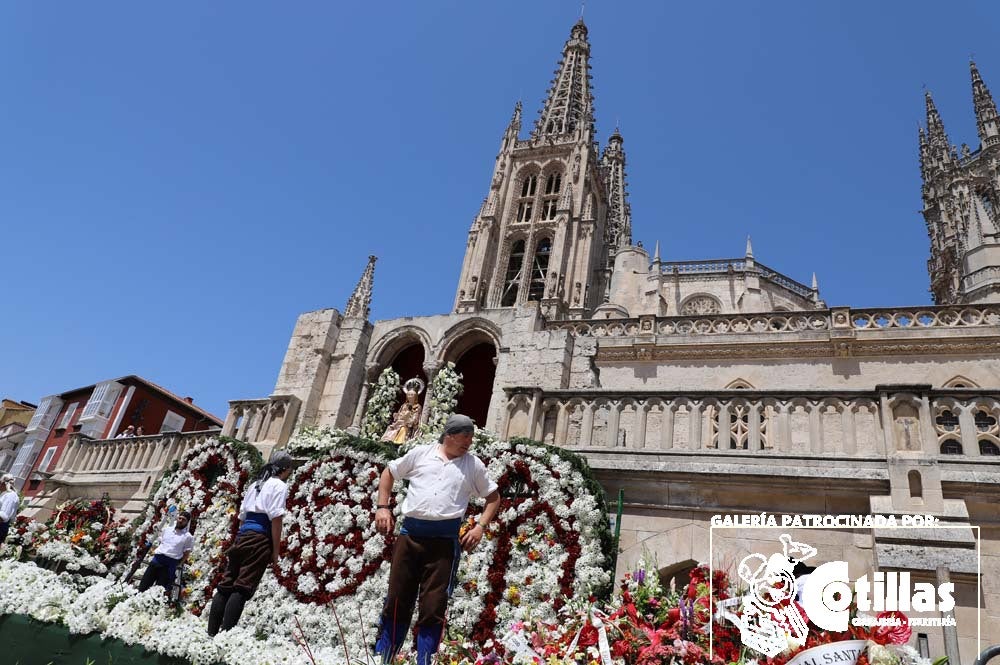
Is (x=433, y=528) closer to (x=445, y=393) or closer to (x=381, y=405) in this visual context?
(x=445, y=393)

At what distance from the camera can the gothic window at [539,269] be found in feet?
155

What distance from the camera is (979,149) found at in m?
52.2

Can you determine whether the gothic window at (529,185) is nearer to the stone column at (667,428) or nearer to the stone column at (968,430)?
the stone column at (667,428)

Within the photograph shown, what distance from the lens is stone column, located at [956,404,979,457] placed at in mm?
6348

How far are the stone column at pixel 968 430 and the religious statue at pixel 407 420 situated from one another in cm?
685

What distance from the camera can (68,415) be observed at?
3184 centimetres

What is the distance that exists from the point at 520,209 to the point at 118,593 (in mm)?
48362

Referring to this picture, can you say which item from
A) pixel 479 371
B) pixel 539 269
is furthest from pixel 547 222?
pixel 479 371

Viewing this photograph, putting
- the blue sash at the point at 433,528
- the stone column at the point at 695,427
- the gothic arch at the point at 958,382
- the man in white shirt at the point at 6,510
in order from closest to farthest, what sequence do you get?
the blue sash at the point at 433,528 < the stone column at the point at 695,427 < the man in white shirt at the point at 6,510 < the gothic arch at the point at 958,382

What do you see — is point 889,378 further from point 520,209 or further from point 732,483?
point 520,209

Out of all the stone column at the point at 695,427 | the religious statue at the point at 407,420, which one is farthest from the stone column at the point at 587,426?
the religious statue at the point at 407,420

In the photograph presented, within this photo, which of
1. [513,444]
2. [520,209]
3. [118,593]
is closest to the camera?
[118,593]

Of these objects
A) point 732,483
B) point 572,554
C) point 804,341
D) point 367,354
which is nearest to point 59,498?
point 367,354

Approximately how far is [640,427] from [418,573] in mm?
4091
